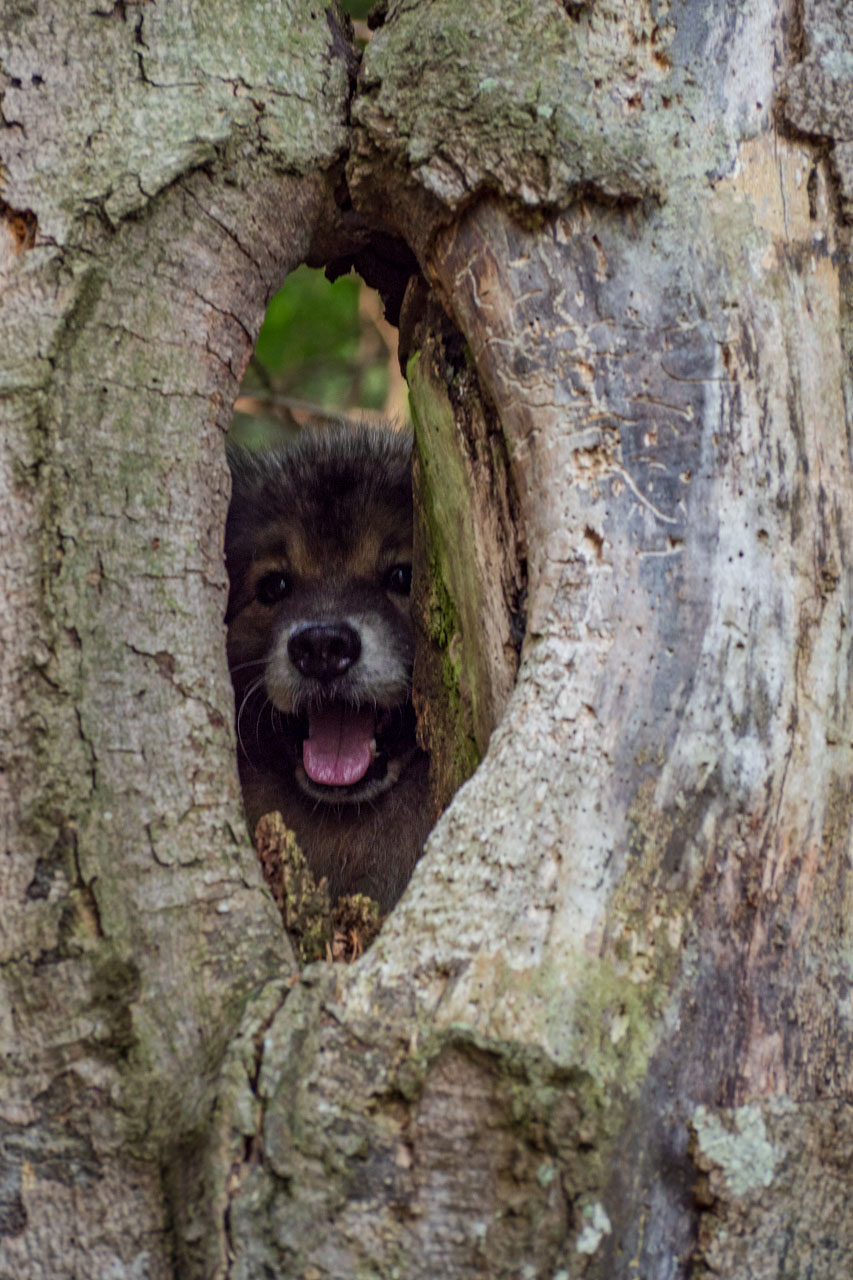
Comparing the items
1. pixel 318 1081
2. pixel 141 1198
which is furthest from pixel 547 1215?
pixel 141 1198

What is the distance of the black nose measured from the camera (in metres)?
3.96

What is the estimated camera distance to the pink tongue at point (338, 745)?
13.4ft

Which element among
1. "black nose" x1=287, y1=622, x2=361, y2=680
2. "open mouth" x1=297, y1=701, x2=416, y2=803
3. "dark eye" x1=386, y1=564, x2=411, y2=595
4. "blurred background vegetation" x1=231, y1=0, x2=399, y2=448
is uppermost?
"blurred background vegetation" x1=231, y1=0, x2=399, y2=448

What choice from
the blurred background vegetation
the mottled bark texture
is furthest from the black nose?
the blurred background vegetation

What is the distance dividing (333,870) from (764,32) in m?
2.79

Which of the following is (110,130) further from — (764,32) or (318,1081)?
(318,1081)

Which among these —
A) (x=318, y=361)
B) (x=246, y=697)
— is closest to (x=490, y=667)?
(x=246, y=697)

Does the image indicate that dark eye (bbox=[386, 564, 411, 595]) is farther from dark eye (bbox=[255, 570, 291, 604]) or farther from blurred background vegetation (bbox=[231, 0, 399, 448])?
blurred background vegetation (bbox=[231, 0, 399, 448])

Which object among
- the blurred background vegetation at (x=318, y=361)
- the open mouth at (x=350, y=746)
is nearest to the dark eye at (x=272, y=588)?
the open mouth at (x=350, y=746)

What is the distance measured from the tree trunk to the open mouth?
150cm

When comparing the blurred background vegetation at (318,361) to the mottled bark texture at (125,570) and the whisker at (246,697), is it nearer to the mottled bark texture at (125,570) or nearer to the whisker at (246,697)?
the whisker at (246,697)

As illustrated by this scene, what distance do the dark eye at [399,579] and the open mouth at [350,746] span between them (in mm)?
449

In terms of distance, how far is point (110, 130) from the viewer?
238cm

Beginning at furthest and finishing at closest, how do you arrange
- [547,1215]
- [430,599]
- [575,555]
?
[430,599] → [575,555] → [547,1215]
